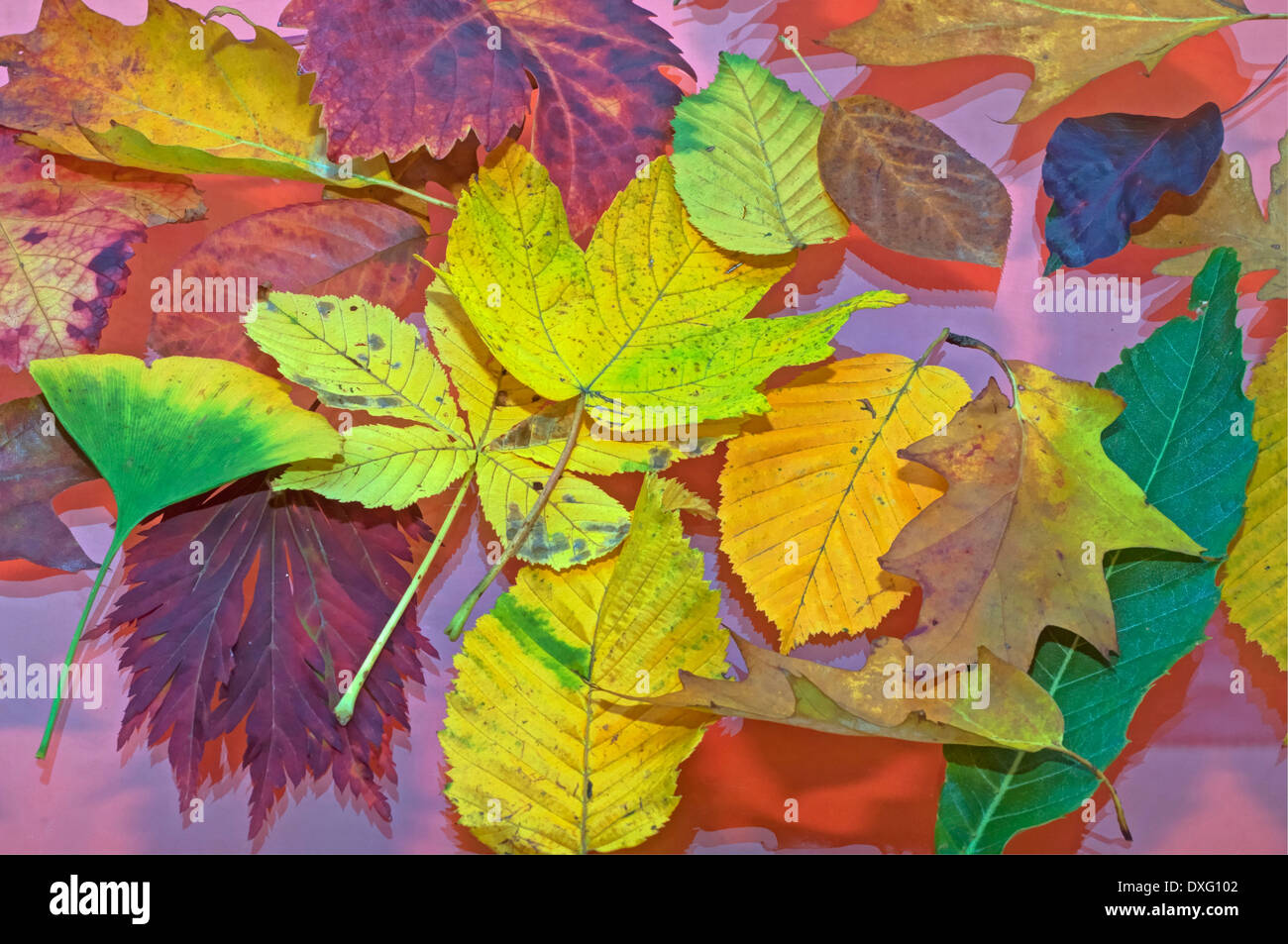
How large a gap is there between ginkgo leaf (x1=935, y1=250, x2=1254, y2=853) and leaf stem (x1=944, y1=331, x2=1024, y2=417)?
0.03m

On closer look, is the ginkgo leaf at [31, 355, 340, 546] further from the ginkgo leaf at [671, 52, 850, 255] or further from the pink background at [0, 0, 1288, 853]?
the ginkgo leaf at [671, 52, 850, 255]

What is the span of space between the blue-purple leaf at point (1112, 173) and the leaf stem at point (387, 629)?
0.23 metres

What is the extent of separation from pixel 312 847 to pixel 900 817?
0.75 feet

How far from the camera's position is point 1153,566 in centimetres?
→ 33

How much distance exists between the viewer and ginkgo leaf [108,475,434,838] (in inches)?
12.7

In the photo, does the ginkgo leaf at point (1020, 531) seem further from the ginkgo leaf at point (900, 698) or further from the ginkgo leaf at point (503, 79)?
the ginkgo leaf at point (503, 79)

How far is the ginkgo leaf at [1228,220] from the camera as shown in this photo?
1.13 feet

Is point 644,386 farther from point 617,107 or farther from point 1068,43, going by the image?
point 1068,43

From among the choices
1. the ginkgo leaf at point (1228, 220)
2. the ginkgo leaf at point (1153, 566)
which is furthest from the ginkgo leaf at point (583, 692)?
the ginkgo leaf at point (1228, 220)

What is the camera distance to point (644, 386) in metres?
0.32

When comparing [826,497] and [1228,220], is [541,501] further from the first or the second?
[1228,220]

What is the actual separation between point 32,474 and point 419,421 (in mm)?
142

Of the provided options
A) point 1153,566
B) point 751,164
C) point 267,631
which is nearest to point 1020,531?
point 1153,566
